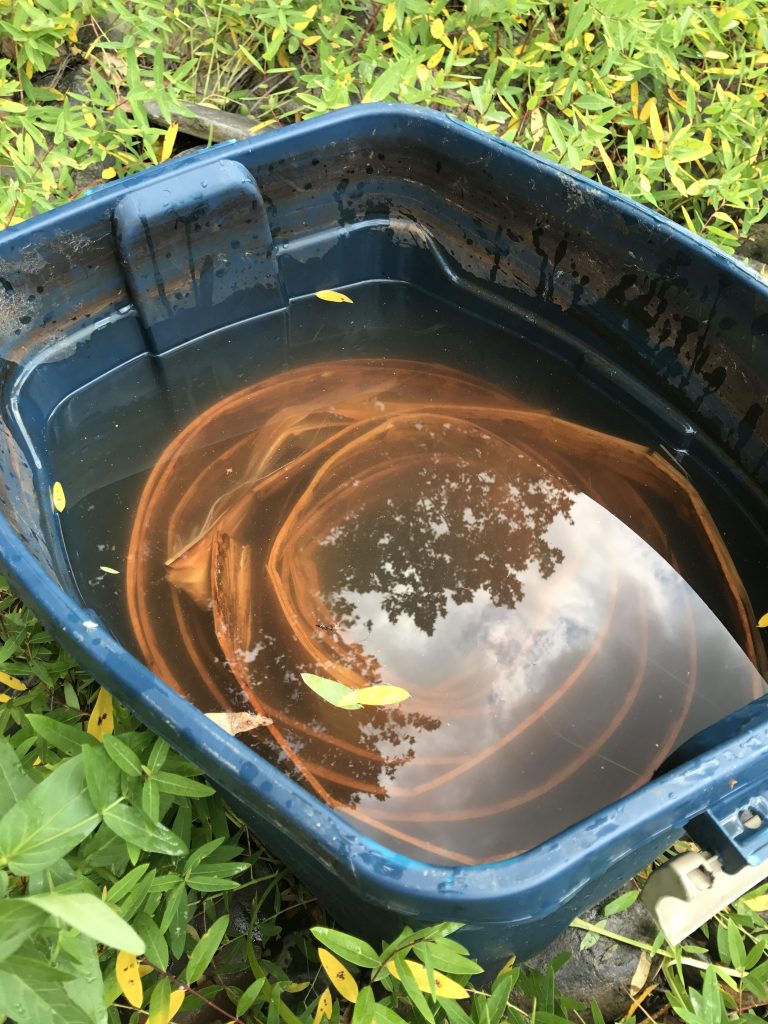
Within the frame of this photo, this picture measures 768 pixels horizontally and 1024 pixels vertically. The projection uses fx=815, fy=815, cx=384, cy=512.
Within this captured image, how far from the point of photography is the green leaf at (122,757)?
0.94m

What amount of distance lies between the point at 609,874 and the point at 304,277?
1299 millimetres

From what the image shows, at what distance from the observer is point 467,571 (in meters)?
1.43

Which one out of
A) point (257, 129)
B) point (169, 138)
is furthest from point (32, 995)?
point (257, 129)

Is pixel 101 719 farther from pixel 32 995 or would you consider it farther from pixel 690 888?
pixel 690 888

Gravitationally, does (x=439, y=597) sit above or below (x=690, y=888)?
below

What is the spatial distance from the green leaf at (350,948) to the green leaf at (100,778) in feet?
0.88

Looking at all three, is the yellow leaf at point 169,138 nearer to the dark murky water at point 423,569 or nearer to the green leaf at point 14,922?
the dark murky water at point 423,569

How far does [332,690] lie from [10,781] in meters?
0.46

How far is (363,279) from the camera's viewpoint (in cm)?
180

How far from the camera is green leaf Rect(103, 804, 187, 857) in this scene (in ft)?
2.92

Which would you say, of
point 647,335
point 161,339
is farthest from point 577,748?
point 161,339

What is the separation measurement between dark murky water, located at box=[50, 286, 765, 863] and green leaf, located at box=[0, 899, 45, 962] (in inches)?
21.2

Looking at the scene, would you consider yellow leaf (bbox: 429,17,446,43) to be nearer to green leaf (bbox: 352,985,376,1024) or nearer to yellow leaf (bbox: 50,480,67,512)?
yellow leaf (bbox: 50,480,67,512)

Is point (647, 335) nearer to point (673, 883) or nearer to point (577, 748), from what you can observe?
point (577, 748)
